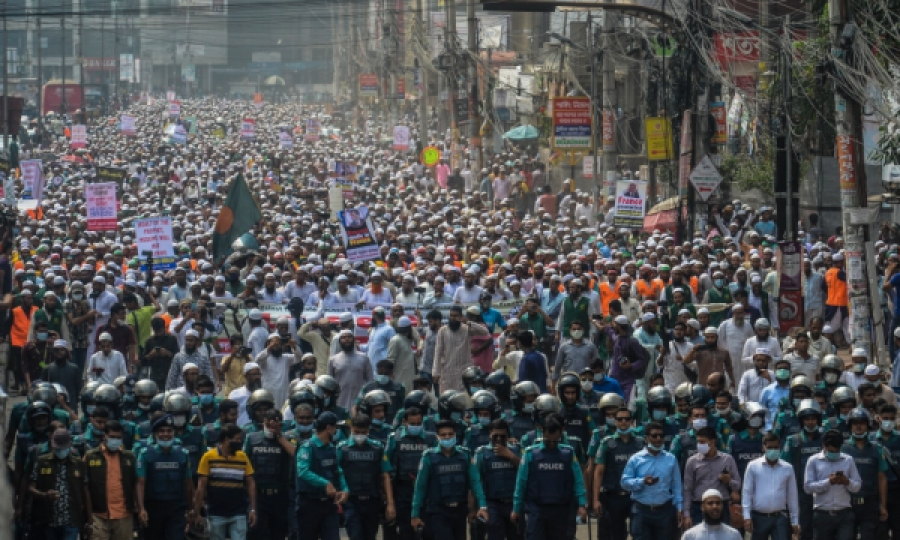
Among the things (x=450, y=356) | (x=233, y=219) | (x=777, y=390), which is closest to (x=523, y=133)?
(x=233, y=219)

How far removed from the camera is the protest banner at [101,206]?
2700 centimetres

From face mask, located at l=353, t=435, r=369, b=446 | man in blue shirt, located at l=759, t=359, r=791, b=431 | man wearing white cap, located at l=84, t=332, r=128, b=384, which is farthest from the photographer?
man wearing white cap, located at l=84, t=332, r=128, b=384

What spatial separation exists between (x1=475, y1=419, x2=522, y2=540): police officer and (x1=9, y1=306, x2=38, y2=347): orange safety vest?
339 inches

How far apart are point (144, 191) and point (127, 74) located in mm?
91009

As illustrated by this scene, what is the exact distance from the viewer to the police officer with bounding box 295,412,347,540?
36.6 feet

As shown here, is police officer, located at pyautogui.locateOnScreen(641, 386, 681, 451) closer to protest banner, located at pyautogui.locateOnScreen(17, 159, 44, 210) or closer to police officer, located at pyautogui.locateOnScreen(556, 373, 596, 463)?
police officer, located at pyautogui.locateOnScreen(556, 373, 596, 463)

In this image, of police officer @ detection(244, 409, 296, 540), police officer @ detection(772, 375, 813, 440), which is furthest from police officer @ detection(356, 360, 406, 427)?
police officer @ detection(772, 375, 813, 440)

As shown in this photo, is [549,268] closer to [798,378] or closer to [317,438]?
[798,378]

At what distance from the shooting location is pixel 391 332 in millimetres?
16266

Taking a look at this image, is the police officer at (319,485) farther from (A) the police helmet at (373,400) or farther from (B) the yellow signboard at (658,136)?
(B) the yellow signboard at (658,136)

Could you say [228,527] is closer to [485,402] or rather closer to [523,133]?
[485,402]

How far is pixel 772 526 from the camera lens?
11.1m

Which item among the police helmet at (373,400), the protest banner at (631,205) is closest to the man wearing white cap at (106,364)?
the police helmet at (373,400)

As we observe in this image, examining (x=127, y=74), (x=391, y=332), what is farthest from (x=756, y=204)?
(x=127, y=74)
